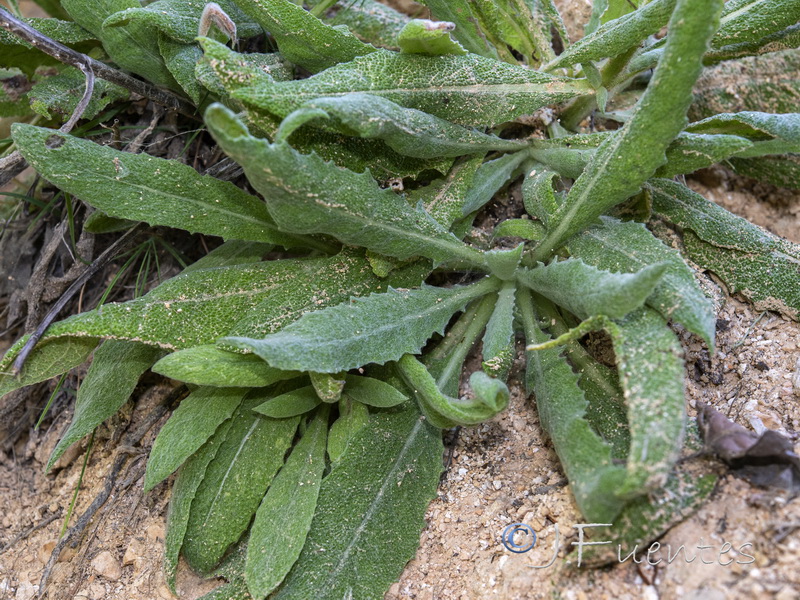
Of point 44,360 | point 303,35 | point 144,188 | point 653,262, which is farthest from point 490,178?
point 44,360

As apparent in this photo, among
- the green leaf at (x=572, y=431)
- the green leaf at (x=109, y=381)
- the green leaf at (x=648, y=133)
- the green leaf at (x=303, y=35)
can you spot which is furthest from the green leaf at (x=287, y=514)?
the green leaf at (x=303, y=35)

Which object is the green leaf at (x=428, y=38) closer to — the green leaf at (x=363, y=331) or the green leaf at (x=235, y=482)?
the green leaf at (x=363, y=331)

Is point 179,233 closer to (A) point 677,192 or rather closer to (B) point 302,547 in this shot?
(B) point 302,547

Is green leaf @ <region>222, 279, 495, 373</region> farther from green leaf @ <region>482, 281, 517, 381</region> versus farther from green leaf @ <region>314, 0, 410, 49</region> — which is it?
green leaf @ <region>314, 0, 410, 49</region>

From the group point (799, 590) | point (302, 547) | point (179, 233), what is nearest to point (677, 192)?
point (799, 590)

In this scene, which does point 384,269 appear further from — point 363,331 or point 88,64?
point 88,64
